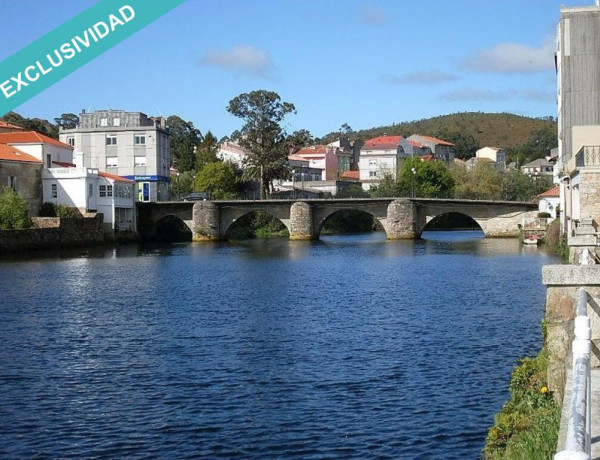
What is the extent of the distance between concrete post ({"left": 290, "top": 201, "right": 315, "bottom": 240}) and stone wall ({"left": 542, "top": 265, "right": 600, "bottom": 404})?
72769mm

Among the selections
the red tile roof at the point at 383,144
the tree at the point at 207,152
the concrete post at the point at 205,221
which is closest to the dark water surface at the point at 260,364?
the concrete post at the point at 205,221

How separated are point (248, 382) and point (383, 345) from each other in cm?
498

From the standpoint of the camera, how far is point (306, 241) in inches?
3157

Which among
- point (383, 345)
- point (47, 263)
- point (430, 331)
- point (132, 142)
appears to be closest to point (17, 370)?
point (383, 345)

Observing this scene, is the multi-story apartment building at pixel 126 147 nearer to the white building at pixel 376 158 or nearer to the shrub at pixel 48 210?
the shrub at pixel 48 210

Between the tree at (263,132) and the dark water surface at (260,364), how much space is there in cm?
5333

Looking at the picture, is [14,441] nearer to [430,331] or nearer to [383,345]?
[383,345]

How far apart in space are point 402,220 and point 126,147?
33.3 meters

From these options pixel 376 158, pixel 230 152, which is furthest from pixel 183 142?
pixel 376 158

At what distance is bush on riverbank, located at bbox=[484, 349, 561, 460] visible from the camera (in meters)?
8.72

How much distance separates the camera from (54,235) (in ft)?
217

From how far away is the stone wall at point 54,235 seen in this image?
60469 millimetres

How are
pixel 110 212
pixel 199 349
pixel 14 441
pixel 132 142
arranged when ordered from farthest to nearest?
pixel 132 142, pixel 110 212, pixel 199 349, pixel 14 441

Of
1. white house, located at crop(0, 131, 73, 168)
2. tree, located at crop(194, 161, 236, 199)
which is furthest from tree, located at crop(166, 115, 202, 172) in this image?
white house, located at crop(0, 131, 73, 168)
